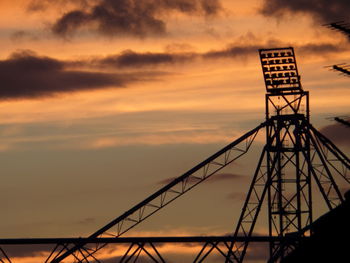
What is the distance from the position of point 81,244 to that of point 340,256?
24387 millimetres

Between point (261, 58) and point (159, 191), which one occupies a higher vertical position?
point (261, 58)

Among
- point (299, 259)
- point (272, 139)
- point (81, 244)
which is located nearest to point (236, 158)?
point (272, 139)

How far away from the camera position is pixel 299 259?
111062mm

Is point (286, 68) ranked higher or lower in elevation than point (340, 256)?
higher

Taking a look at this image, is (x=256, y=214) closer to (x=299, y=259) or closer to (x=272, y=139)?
(x=272, y=139)

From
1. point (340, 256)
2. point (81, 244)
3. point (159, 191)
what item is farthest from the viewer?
point (159, 191)

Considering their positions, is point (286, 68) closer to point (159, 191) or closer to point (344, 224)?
point (159, 191)

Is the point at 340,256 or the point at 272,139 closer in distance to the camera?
the point at 340,256

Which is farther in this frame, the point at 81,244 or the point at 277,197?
the point at 277,197

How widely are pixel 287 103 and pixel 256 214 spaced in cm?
891

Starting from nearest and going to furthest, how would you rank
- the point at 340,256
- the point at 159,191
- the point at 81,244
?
the point at 340,256
the point at 81,244
the point at 159,191

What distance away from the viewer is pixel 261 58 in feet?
456

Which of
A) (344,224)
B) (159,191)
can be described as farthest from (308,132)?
(344,224)

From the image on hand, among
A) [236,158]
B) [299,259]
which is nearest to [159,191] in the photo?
[236,158]
